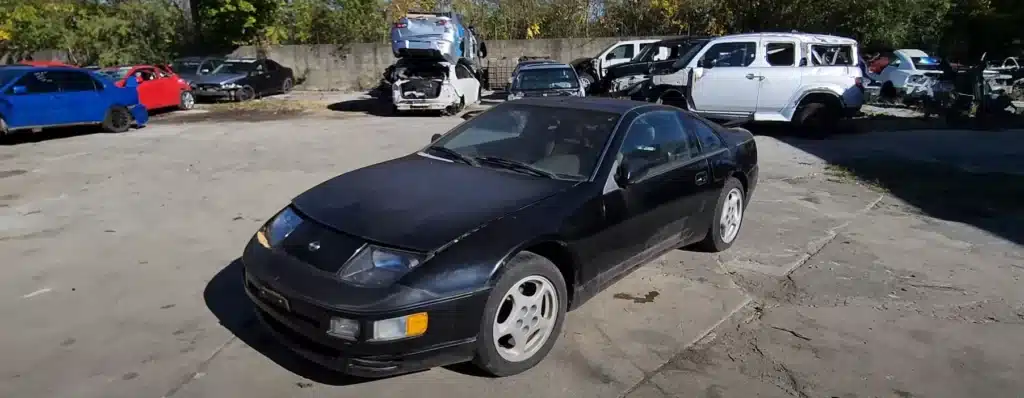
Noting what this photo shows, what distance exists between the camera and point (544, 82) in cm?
1570

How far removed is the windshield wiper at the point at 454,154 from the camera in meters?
4.73

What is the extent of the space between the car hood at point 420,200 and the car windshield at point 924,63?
18.3 metres

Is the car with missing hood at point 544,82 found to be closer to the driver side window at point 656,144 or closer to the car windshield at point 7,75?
the car windshield at point 7,75

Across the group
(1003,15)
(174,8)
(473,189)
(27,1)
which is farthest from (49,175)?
(1003,15)

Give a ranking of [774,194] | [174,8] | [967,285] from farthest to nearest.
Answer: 1. [174,8]
2. [774,194]
3. [967,285]

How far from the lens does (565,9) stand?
27.5 m

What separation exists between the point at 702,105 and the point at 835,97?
2.32 m

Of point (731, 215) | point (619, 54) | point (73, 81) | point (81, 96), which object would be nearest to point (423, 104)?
point (81, 96)

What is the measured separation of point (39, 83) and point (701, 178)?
40.0 ft

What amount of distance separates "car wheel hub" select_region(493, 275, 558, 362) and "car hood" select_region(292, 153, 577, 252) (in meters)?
0.43

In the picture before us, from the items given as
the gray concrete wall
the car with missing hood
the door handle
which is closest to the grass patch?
the door handle

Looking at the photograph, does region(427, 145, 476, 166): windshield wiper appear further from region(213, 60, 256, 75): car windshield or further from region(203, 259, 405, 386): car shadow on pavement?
region(213, 60, 256, 75): car windshield

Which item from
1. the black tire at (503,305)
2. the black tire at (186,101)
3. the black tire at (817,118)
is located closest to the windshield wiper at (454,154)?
the black tire at (503,305)

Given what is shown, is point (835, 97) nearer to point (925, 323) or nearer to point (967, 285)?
point (967, 285)
